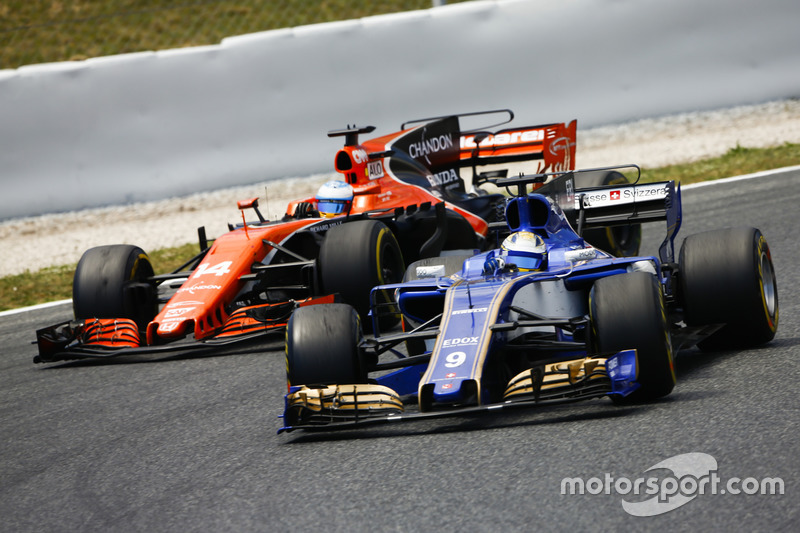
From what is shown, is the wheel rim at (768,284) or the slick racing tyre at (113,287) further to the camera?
the slick racing tyre at (113,287)

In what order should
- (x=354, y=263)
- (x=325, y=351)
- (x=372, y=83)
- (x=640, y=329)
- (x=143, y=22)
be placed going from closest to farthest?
(x=640, y=329) → (x=325, y=351) → (x=354, y=263) → (x=372, y=83) → (x=143, y=22)

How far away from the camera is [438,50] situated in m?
14.2

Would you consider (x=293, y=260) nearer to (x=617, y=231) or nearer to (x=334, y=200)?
(x=334, y=200)

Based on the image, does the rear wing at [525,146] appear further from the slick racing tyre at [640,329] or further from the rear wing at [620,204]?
the slick racing tyre at [640,329]

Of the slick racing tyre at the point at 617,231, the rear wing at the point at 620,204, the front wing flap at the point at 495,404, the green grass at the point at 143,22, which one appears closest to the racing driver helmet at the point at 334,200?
the slick racing tyre at the point at 617,231

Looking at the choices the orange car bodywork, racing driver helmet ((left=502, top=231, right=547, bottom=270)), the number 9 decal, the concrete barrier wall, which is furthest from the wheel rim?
the concrete barrier wall

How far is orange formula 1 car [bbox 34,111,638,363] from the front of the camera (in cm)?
795

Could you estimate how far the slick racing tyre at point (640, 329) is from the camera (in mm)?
5094

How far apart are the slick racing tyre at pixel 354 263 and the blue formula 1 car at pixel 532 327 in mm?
1191

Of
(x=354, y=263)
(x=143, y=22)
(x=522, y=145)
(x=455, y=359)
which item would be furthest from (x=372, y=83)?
(x=455, y=359)

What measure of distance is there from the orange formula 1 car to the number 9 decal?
2776 millimetres

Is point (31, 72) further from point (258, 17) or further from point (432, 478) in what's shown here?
point (432, 478)

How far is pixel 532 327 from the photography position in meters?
5.86

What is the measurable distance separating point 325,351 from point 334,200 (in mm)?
3881
